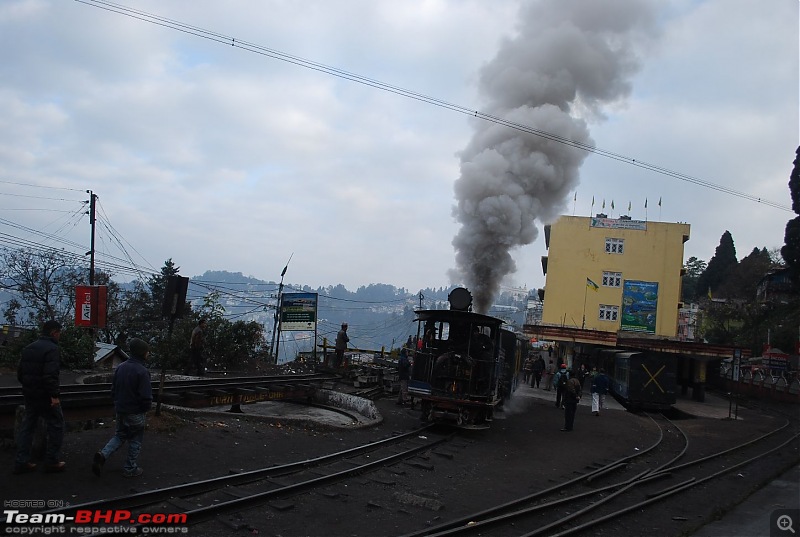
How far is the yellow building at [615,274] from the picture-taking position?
41.7 meters

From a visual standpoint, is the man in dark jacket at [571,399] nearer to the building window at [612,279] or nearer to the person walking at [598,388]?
the person walking at [598,388]

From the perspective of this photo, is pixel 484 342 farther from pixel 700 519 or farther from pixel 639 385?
pixel 639 385

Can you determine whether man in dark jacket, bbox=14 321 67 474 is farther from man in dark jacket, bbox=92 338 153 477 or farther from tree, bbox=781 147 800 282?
tree, bbox=781 147 800 282

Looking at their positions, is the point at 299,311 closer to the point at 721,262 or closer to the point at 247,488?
the point at 247,488

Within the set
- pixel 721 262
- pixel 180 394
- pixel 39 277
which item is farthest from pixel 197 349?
pixel 721 262

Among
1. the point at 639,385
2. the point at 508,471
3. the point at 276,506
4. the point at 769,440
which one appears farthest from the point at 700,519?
the point at 639,385

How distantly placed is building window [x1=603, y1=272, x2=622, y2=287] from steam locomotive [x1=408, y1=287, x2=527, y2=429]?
32.0 metres

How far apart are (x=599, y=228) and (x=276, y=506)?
4079cm

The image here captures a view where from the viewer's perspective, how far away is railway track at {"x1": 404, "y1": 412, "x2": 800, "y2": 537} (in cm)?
658

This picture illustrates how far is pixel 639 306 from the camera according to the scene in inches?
1662

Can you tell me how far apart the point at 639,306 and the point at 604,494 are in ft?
120

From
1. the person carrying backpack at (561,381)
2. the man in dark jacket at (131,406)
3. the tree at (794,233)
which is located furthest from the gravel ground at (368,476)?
the tree at (794,233)

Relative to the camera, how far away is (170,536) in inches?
204

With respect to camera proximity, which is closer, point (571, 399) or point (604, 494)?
point (604, 494)
